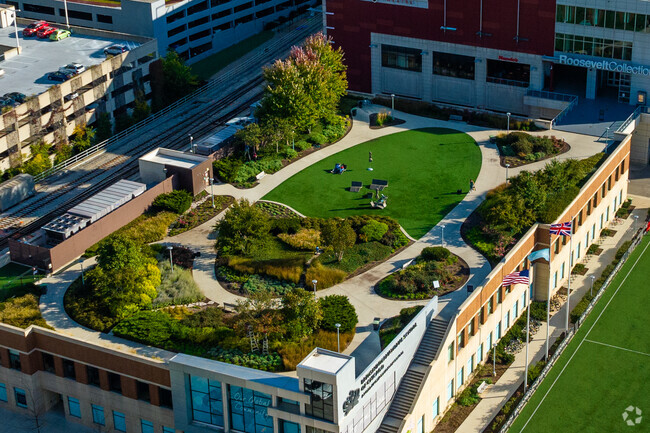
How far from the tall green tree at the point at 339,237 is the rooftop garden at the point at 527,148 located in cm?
2640

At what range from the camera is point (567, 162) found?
11300cm

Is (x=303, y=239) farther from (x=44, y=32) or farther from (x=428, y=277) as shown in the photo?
(x=44, y=32)

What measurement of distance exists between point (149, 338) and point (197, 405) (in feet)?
23.1

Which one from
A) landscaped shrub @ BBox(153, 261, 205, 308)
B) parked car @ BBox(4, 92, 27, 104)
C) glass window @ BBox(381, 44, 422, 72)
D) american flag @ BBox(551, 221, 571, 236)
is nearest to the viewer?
landscaped shrub @ BBox(153, 261, 205, 308)

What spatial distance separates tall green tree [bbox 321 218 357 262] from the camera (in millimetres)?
96875

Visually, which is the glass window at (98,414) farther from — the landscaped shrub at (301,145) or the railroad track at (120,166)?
the landscaped shrub at (301,145)

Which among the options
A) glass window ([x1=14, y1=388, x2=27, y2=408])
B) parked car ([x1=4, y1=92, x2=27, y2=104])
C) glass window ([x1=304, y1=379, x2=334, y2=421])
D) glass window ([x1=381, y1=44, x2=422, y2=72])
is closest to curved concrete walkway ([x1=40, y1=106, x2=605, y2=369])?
glass window ([x1=14, y1=388, x2=27, y2=408])

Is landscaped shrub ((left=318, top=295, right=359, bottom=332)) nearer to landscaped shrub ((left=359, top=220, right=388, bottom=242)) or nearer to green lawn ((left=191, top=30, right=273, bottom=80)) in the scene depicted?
landscaped shrub ((left=359, top=220, right=388, bottom=242))

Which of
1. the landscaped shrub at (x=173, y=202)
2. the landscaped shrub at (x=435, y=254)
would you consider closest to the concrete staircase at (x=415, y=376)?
the landscaped shrub at (x=435, y=254)

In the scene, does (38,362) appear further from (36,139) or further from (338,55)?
(338,55)

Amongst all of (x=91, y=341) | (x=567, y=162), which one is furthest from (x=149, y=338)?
(x=567, y=162)

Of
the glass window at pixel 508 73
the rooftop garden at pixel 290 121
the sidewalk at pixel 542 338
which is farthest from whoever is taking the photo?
the glass window at pixel 508 73

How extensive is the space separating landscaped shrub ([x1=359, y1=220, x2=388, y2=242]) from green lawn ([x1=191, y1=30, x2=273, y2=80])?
6360 centimetres

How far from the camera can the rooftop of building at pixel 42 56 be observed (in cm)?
13550
